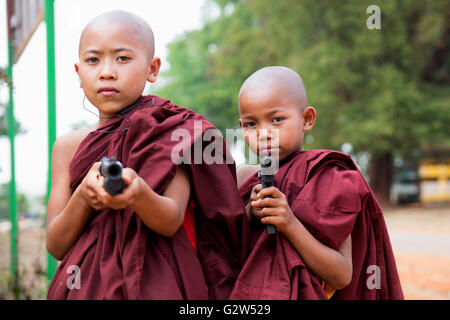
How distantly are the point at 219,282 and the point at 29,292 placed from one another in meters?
2.95

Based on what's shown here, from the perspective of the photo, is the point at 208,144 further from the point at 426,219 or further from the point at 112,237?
the point at 426,219

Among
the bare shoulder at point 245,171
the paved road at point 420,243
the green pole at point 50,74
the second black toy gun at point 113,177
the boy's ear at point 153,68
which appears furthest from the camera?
the paved road at point 420,243

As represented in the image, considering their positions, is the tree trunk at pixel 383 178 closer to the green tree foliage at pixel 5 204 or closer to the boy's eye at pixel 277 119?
the green tree foliage at pixel 5 204

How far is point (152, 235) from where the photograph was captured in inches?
60.5

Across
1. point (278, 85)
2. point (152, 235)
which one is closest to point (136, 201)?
point (152, 235)

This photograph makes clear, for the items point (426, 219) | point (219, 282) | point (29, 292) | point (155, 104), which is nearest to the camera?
point (219, 282)

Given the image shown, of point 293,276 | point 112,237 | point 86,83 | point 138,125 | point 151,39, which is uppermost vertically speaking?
point 151,39

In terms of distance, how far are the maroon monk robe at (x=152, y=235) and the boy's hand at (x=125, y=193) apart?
19cm

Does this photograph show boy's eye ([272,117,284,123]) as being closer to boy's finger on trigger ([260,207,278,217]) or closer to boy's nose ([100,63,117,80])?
boy's finger on trigger ([260,207,278,217])

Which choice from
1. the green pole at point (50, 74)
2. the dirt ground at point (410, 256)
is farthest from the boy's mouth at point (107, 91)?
the dirt ground at point (410, 256)

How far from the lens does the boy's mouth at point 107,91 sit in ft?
5.55

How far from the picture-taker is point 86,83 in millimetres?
1718

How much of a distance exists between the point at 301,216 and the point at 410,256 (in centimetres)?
750
